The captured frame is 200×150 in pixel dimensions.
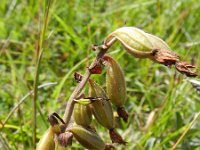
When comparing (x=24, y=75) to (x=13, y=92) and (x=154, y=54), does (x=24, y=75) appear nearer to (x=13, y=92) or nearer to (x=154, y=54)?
(x=13, y=92)

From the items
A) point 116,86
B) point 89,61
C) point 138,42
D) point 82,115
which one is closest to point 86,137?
point 82,115

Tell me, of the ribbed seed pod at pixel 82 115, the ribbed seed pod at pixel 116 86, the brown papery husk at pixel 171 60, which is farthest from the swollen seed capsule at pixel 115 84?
the brown papery husk at pixel 171 60

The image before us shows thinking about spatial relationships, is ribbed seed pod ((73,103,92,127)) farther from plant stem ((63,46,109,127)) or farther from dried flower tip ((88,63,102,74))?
dried flower tip ((88,63,102,74))

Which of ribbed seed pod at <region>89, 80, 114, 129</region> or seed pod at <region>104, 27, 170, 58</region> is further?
ribbed seed pod at <region>89, 80, 114, 129</region>

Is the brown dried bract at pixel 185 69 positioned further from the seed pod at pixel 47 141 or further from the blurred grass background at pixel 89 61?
the blurred grass background at pixel 89 61

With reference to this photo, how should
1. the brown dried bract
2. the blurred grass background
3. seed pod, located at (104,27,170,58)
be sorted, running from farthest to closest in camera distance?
the blurred grass background
seed pod, located at (104,27,170,58)
the brown dried bract

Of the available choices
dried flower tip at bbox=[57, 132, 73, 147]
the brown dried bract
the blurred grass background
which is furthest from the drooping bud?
the blurred grass background

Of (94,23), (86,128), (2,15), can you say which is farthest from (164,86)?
(86,128)
